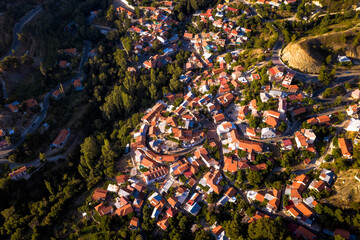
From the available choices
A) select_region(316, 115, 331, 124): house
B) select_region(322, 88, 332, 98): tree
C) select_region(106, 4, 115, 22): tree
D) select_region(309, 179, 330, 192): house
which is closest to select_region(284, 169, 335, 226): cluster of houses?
select_region(309, 179, 330, 192): house

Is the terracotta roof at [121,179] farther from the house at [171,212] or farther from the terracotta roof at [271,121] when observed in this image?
the terracotta roof at [271,121]

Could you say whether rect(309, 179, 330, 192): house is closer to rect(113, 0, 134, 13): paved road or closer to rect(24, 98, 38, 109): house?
rect(24, 98, 38, 109): house

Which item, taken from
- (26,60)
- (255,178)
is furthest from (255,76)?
(26,60)

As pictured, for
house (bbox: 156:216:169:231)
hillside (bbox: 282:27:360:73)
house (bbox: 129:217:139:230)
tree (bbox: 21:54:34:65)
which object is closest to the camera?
house (bbox: 156:216:169:231)

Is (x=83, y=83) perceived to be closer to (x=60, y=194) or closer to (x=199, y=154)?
(x=60, y=194)

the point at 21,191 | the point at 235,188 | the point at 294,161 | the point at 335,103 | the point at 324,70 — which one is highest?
the point at 324,70

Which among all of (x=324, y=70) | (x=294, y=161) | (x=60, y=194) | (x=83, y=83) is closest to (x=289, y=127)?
(x=294, y=161)

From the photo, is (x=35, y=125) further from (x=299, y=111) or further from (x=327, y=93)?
(x=327, y=93)
